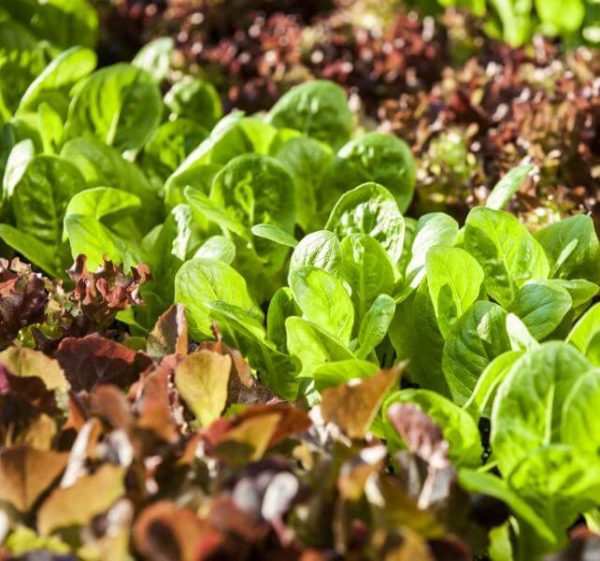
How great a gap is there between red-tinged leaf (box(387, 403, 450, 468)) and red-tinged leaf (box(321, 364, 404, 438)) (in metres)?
0.03

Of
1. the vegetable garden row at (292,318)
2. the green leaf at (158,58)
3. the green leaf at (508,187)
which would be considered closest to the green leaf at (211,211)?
the vegetable garden row at (292,318)

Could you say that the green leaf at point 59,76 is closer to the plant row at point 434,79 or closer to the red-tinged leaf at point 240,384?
the plant row at point 434,79

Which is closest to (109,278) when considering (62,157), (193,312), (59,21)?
(193,312)

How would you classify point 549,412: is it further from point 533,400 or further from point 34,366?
point 34,366

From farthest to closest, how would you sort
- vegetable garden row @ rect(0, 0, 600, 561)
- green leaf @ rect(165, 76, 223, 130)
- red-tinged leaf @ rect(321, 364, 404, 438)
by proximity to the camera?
green leaf @ rect(165, 76, 223, 130), red-tinged leaf @ rect(321, 364, 404, 438), vegetable garden row @ rect(0, 0, 600, 561)

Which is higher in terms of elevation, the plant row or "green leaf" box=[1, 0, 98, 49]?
"green leaf" box=[1, 0, 98, 49]

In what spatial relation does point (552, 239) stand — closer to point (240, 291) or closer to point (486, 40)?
point (240, 291)

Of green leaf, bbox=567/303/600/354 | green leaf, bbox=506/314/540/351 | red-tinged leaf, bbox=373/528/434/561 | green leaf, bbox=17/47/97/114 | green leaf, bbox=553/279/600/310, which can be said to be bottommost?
green leaf, bbox=553/279/600/310

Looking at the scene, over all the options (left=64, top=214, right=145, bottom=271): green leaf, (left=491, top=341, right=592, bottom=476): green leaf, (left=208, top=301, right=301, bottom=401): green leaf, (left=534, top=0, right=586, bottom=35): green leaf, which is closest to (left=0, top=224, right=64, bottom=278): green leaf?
(left=64, top=214, right=145, bottom=271): green leaf

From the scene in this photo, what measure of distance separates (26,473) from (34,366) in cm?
23

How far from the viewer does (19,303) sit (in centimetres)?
137

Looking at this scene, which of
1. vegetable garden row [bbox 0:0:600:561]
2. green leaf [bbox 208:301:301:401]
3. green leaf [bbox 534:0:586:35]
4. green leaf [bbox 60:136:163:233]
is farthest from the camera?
green leaf [bbox 534:0:586:35]

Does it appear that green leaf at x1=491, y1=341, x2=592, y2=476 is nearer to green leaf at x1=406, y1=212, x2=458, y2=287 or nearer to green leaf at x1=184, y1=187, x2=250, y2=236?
green leaf at x1=406, y1=212, x2=458, y2=287

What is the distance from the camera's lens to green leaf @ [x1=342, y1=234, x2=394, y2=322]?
1.44 meters
